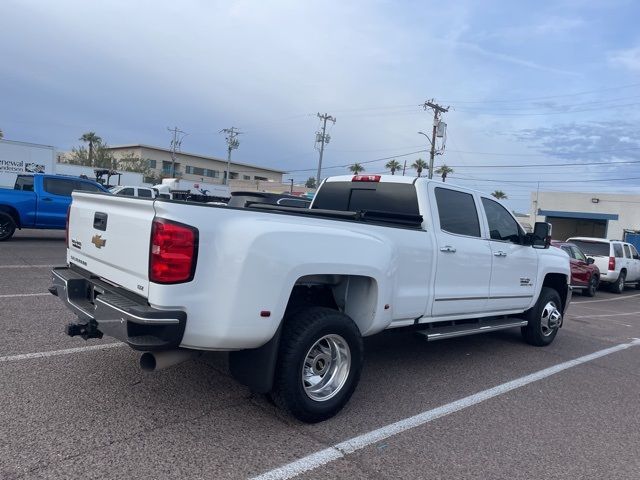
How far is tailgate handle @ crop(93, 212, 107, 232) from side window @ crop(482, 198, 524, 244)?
4129 mm

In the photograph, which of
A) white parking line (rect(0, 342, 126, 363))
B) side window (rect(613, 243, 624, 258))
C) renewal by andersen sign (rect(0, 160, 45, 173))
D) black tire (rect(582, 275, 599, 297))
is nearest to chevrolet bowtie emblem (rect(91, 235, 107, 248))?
white parking line (rect(0, 342, 126, 363))

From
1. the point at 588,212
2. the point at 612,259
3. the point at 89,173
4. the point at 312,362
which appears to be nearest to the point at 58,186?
the point at 312,362

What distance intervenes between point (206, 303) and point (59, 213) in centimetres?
1222

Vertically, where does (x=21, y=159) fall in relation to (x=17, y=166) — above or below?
above

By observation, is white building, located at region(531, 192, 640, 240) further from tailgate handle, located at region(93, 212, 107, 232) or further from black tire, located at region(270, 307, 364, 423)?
tailgate handle, located at region(93, 212, 107, 232)

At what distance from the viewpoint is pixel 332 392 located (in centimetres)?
395

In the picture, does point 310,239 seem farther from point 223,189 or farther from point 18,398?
point 223,189

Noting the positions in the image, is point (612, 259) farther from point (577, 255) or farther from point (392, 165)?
point (392, 165)

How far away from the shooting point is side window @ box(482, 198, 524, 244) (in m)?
6.00

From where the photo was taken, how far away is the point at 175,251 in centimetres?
313

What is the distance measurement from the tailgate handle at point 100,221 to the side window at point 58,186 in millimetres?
11172

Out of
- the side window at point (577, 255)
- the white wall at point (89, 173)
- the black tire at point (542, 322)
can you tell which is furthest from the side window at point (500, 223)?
the white wall at point (89, 173)

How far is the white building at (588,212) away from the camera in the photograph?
37156mm

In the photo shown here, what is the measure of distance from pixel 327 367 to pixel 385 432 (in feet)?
2.12
